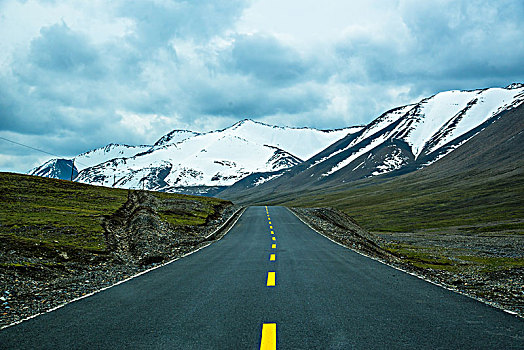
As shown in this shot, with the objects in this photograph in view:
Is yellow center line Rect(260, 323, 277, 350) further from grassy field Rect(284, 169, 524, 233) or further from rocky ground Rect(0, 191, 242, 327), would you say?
grassy field Rect(284, 169, 524, 233)

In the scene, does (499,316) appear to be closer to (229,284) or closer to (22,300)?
(229,284)

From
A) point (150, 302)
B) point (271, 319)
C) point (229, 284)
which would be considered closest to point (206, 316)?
point (271, 319)

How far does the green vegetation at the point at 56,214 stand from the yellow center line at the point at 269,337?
16.4 m

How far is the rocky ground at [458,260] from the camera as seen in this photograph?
1298 cm

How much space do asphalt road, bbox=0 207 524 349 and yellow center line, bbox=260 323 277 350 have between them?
0.06 ft

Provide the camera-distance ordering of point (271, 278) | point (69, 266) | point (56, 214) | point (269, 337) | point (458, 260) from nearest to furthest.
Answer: point (269, 337)
point (271, 278)
point (69, 266)
point (56, 214)
point (458, 260)

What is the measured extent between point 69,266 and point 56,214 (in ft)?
74.0

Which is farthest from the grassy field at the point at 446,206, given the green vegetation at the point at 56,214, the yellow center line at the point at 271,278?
the yellow center line at the point at 271,278

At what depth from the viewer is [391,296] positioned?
34.8ft

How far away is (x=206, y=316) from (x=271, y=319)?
55.4 inches

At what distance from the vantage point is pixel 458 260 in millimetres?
43906

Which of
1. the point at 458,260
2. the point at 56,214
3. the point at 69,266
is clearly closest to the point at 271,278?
the point at 69,266

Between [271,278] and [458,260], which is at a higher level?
[271,278]

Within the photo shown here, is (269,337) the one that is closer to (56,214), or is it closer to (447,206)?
(56,214)
